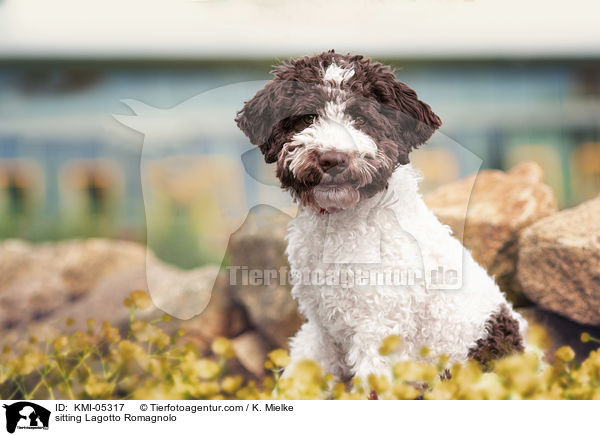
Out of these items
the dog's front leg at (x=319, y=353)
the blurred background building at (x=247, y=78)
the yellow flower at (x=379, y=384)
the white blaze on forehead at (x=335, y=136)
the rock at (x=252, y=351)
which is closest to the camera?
the yellow flower at (x=379, y=384)

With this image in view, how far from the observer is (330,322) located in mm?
1583

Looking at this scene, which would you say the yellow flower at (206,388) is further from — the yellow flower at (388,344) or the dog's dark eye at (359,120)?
the dog's dark eye at (359,120)

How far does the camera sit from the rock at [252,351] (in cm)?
200

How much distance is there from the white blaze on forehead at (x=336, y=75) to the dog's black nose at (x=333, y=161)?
0.67 feet

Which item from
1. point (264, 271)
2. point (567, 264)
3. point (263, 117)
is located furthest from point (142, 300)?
point (567, 264)

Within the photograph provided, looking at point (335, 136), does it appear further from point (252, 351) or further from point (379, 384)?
point (252, 351)

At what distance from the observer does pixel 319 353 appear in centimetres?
167

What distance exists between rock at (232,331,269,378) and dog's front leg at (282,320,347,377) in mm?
322

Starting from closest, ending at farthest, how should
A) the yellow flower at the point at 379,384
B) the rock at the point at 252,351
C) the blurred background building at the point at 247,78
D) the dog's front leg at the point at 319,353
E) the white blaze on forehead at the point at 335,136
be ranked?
the yellow flower at the point at 379,384 < the white blaze on forehead at the point at 335,136 < the dog's front leg at the point at 319,353 < the blurred background building at the point at 247,78 < the rock at the point at 252,351

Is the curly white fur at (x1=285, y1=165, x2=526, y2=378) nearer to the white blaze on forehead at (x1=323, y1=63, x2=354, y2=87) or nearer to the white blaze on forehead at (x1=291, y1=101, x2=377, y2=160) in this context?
the white blaze on forehead at (x1=291, y1=101, x2=377, y2=160)
